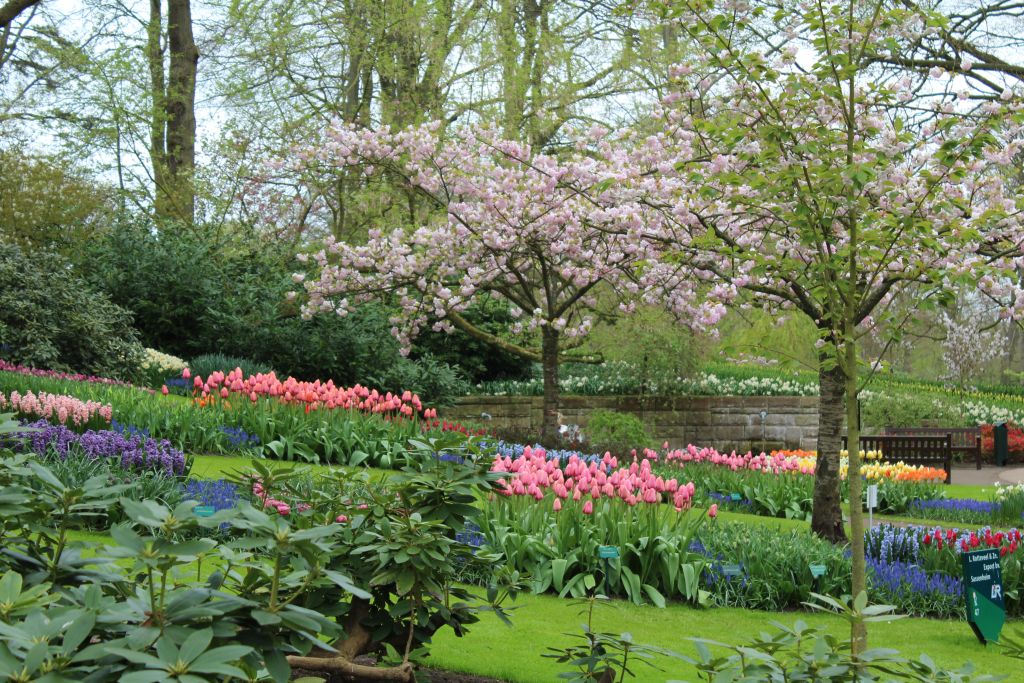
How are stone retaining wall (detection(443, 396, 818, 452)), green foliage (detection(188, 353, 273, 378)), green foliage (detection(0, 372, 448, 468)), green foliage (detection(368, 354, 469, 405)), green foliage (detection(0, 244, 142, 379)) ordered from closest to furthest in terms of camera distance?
green foliage (detection(0, 372, 448, 468)) → green foliage (detection(0, 244, 142, 379)) → green foliage (detection(188, 353, 273, 378)) → green foliage (detection(368, 354, 469, 405)) → stone retaining wall (detection(443, 396, 818, 452))

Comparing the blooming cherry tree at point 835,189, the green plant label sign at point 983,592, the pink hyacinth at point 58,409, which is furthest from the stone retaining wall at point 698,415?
the green plant label sign at point 983,592

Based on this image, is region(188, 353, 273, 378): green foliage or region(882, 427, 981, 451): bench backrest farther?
region(882, 427, 981, 451): bench backrest

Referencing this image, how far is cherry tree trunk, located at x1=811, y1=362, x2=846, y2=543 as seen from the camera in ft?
26.9

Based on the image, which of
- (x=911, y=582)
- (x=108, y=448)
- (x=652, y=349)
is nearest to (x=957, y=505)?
(x=911, y=582)

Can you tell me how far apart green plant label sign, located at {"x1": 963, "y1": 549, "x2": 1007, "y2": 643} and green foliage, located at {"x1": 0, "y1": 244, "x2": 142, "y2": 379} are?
10.6 m

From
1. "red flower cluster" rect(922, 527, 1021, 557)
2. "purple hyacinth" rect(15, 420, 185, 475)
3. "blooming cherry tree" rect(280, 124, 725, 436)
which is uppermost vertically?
"blooming cherry tree" rect(280, 124, 725, 436)

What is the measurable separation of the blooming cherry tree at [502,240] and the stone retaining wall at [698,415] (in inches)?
163

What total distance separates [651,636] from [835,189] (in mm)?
2543

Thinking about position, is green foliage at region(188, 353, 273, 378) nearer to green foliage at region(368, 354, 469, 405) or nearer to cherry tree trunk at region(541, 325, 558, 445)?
green foliage at region(368, 354, 469, 405)

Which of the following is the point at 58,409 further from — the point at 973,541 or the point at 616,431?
the point at 616,431

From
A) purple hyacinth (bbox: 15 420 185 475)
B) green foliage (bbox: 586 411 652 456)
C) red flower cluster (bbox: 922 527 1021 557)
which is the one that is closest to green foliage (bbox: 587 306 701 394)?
green foliage (bbox: 586 411 652 456)

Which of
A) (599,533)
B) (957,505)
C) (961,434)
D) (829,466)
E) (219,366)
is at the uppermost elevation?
(219,366)

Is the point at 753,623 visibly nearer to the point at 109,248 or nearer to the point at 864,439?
the point at 864,439

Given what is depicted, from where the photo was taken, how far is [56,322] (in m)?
12.7
